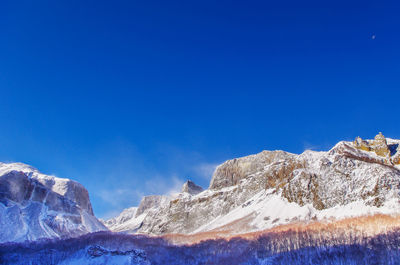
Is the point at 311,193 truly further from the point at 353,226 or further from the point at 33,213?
the point at 33,213

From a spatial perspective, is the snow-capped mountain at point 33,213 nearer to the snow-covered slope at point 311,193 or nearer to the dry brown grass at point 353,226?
the snow-covered slope at point 311,193

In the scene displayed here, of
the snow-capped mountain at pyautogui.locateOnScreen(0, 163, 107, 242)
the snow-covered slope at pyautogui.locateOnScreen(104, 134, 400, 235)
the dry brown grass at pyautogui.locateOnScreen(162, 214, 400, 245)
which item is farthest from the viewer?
the snow-capped mountain at pyautogui.locateOnScreen(0, 163, 107, 242)

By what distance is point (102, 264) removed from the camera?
6106cm

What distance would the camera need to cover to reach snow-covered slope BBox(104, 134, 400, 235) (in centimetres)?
8106

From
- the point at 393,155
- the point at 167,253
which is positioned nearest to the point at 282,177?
the point at 393,155

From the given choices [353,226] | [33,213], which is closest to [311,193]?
[353,226]

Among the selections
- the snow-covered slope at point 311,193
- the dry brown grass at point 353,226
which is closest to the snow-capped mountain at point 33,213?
the snow-covered slope at point 311,193

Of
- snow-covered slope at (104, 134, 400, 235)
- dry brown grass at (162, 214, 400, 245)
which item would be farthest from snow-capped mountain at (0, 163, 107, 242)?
dry brown grass at (162, 214, 400, 245)

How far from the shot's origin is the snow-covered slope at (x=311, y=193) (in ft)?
266

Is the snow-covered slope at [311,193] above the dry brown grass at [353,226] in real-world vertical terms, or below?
above

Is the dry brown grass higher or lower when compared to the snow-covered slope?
lower

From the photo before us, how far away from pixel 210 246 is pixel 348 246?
42.5m

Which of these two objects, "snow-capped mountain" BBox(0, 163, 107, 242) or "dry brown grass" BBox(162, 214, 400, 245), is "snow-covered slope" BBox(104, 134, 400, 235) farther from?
"snow-capped mountain" BBox(0, 163, 107, 242)

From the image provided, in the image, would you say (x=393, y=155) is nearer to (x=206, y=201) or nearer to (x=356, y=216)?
(x=356, y=216)
